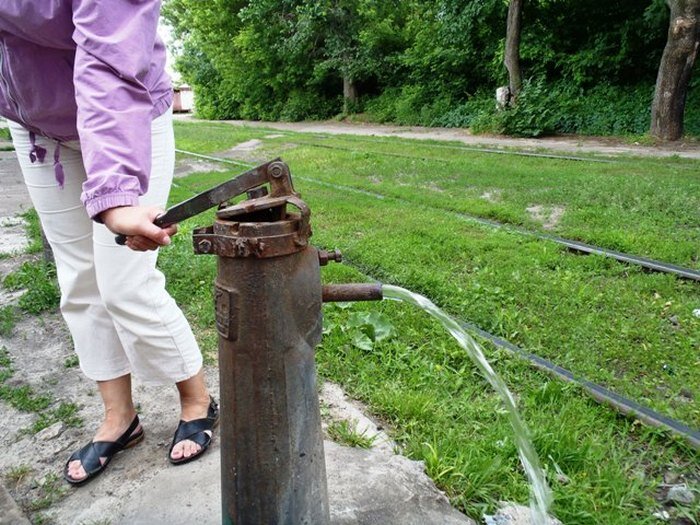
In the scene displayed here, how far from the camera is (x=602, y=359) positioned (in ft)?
9.27

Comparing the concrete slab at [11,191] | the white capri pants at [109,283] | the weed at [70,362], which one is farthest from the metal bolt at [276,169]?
the concrete slab at [11,191]

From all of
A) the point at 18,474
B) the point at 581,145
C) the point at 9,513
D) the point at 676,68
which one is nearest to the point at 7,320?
the point at 18,474

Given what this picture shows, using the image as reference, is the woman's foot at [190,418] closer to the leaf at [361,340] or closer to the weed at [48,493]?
the weed at [48,493]

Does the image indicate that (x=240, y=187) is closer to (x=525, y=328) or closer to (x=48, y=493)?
(x=48, y=493)

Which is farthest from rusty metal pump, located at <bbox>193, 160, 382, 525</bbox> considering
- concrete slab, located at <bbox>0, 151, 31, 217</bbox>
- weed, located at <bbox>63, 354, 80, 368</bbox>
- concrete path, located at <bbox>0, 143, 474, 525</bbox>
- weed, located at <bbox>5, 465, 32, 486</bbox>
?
concrete slab, located at <bbox>0, 151, 31, 217</bbox>

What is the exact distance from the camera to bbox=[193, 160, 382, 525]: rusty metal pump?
4.00 ft

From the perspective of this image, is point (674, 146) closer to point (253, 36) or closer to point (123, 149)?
point (123, 149)

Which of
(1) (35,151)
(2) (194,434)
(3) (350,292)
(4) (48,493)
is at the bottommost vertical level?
(4) (48,493)

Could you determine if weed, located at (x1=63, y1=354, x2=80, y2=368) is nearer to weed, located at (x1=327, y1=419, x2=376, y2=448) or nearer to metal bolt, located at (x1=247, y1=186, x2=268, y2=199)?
weed, located at (x1=327, y1=419, x2=376, y2=448)

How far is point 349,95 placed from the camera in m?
23.8

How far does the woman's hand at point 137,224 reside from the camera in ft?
4.09

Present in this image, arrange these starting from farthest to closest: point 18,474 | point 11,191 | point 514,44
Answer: point 514,44 < point 11,191 < point 18,474

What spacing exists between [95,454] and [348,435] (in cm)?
92

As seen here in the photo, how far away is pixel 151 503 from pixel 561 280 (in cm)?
279
